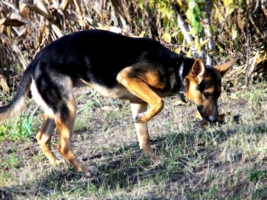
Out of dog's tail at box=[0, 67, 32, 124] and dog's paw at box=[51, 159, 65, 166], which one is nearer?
dog's tail at box=[0, 67, 32, 124]

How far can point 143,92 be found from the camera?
20.7ft

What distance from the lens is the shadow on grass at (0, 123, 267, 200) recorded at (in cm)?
580

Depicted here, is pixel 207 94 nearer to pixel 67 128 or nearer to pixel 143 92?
pixel 143 92

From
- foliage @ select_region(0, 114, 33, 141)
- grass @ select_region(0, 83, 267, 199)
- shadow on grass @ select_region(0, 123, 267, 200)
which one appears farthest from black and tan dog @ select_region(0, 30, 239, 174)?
foliage @ select_region(0, 114, 33, 141)

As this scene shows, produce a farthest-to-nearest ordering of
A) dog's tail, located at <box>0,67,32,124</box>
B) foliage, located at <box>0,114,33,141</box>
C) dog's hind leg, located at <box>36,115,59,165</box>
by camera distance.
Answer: foliage, located at <box>0,114,33,141</box>
dog's hind leg, located at <box>36,115,59,165</box>
dog's tail, located at <box>0,67,32,124</box>

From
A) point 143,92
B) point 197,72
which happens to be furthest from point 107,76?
point 197,72

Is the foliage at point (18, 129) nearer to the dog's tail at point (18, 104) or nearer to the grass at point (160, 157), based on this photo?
the grass at point (160, 157)

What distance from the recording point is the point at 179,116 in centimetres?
795

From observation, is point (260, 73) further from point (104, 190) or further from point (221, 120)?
point (104, 190)

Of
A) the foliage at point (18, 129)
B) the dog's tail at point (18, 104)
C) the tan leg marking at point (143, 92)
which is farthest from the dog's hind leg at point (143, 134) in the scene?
the foliage at point (18, 129)

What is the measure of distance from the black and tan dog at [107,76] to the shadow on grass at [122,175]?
21cm

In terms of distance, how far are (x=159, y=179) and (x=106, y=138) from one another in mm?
1726

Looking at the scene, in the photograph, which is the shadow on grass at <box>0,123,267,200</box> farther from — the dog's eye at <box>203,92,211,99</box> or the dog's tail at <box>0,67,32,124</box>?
the dog's tail at <box>0,67,32,124</box>

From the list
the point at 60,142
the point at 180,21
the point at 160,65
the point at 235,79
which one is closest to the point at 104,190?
the point at 60,142
